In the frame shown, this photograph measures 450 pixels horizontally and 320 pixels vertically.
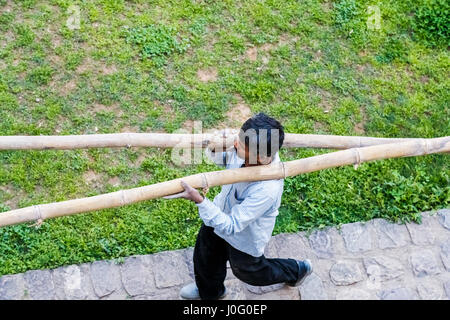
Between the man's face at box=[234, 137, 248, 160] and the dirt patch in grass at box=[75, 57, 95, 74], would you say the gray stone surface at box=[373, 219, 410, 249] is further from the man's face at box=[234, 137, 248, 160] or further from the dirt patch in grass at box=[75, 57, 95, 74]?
the dirt patch in grass at box=[75, 57, 95, 74]

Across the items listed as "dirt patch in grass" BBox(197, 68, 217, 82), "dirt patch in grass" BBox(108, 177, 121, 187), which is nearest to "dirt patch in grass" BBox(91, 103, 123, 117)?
"dirt patch in grass" BBox(108, 177, 121, 187)

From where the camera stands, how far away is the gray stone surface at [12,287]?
4.11 m

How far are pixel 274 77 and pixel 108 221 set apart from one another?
2.03 m

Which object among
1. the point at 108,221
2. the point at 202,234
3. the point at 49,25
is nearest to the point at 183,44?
the point at 49,25

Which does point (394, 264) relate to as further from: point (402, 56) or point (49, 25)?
point (49, 25)

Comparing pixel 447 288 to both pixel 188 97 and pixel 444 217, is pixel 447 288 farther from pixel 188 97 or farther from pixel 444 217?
pixel 188 97

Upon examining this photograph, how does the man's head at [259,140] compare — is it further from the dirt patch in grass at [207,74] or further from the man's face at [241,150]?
the dirt patch in grass at [207,74]

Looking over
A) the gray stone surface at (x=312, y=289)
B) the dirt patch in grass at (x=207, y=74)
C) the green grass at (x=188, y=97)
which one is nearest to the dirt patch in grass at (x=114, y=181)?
the green grass at (x=188, y=97)

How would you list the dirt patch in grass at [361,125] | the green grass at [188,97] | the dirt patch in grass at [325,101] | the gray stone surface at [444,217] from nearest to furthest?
1. the green grass at [188,97]
2. the gray stone surface at [444,217]
3. the dirt patch in grass at [361,125]
4. the dirt patch in grass at [325,101]

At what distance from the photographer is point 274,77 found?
544 centimetres

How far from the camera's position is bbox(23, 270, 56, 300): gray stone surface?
13.6 feet

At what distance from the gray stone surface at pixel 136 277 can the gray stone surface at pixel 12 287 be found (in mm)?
689

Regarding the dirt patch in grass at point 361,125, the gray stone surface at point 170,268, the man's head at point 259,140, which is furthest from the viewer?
the dirt patch in grass at point 361,125

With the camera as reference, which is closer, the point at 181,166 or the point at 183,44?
the point at 181,166
